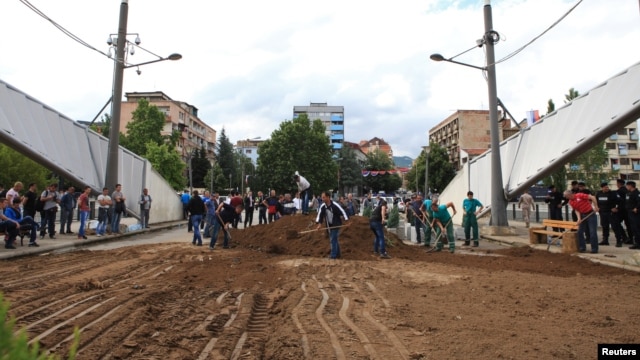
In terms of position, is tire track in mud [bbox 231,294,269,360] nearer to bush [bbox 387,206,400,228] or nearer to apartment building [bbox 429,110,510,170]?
bush [bbox 387,206,400,228]

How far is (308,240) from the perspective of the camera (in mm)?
11695

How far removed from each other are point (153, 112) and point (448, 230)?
47622 mm

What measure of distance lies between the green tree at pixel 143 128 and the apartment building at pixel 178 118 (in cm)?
1185

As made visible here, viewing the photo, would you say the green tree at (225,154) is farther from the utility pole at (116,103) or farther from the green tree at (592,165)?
the utility pole at (116,103)

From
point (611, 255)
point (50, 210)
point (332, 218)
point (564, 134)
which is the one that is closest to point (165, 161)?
point (50, 210)

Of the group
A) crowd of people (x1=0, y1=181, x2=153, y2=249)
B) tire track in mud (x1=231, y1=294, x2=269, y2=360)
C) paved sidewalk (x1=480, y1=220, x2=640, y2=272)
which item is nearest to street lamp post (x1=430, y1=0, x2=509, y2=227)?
paved sidewalk (x1=480, y1=220, x2=640, y2=272)

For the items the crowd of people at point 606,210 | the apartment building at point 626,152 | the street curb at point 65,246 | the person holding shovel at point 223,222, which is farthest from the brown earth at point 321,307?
the apartment building at point 626,152

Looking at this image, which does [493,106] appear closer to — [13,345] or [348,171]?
[13,345]

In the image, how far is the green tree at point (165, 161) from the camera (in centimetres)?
4712

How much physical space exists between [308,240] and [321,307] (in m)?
6.58

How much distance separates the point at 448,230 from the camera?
11719mm

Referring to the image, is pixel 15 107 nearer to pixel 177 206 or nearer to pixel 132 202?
pixel 132 202

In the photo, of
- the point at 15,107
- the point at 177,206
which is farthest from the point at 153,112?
the point at 15,107

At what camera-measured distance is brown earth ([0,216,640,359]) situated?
3.71 m
